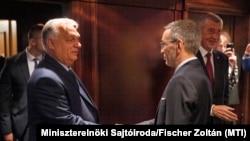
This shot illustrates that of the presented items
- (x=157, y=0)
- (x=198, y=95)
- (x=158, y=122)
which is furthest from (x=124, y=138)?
(x=157, y=0)

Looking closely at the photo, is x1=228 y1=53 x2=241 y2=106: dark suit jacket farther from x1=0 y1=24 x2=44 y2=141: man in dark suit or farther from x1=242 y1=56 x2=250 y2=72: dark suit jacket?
x1=0 y1=24 x2=44 y2=141: man in dark suit

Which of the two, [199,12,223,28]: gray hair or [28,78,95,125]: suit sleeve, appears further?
[199,12,223,28]: gray hair

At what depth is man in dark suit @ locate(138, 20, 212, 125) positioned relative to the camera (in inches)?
29.4

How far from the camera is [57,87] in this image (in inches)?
30.3

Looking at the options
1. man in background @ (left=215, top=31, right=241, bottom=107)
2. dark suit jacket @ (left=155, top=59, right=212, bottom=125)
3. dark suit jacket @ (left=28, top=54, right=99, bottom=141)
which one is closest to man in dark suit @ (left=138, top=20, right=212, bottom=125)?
dark suit jacket @ (left=155, top=59, right=212, bottom=125)

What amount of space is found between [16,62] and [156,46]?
53 centimetres

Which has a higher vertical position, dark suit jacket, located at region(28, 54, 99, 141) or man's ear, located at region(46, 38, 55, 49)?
man's ear, located at region(46, 38, 55, 49)

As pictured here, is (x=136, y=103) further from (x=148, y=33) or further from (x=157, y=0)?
(x=157, y=0)

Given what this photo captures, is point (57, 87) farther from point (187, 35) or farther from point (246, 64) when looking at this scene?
point (246, 64)

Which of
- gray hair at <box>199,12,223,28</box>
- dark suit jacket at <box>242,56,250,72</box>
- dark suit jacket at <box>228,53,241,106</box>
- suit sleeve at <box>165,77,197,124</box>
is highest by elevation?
gray hair at <box>199,12,223,28</box>

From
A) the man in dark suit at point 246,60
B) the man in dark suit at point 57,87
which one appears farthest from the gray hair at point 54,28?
the man in dark suit at point 246,60

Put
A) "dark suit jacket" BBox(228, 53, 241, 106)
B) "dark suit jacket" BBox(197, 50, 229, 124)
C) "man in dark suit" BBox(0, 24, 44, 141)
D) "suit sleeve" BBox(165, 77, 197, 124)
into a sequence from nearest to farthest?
"suit sleeve" BBox(165, 77, 197, 124)
"man in dark suit" BBox(0, 24, 44, 141)
"dark suit jacket" BBox(197, 50, 229, 124)
"dark suit jacket" BBox(228, 53, 241, 106)

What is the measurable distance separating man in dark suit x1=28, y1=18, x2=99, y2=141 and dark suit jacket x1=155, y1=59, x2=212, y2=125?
0.24 m

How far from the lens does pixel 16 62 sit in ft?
3.08
